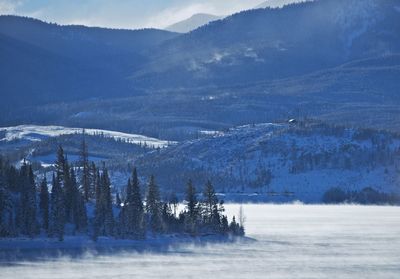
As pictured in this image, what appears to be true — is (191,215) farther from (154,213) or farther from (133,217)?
(133,217)

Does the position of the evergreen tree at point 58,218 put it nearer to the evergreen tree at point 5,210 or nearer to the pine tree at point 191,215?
the evergreen tree at point 5,210

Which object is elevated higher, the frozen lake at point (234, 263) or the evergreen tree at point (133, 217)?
the evergreen tree at point (133, 217)

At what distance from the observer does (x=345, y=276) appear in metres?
136

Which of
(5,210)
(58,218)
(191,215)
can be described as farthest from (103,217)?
(191,215)

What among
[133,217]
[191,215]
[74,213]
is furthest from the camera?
[191,215]

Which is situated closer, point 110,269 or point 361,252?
point 110,269

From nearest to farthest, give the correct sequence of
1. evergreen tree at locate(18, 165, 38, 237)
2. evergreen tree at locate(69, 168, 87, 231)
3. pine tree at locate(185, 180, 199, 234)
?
evergreen tree at locate(18, 165, 38, 237) < evergreen tree at locate(69, 168, 87, 231) < pine tree at locate(185, 180, 199, 234)

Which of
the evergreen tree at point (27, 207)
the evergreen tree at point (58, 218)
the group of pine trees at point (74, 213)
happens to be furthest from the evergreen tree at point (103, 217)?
the evergreen tree at point (27, 207)

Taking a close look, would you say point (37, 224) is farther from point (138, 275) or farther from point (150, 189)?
point (138, 275)

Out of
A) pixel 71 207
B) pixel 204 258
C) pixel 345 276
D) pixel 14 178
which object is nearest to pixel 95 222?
pixel 71 207

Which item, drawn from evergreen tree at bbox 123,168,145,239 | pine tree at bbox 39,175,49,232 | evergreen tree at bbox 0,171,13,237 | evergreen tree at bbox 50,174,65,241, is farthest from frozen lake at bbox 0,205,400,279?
pine tree at bbox 39,175,49,232

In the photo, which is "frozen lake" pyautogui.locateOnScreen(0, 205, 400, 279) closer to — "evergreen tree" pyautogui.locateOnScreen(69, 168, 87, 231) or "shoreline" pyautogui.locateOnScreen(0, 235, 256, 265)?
"shoreline" pyautogui.locateOnScreen(0, 235, 256, 265)

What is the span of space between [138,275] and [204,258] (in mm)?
23511

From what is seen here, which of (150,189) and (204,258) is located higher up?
(150,189)
